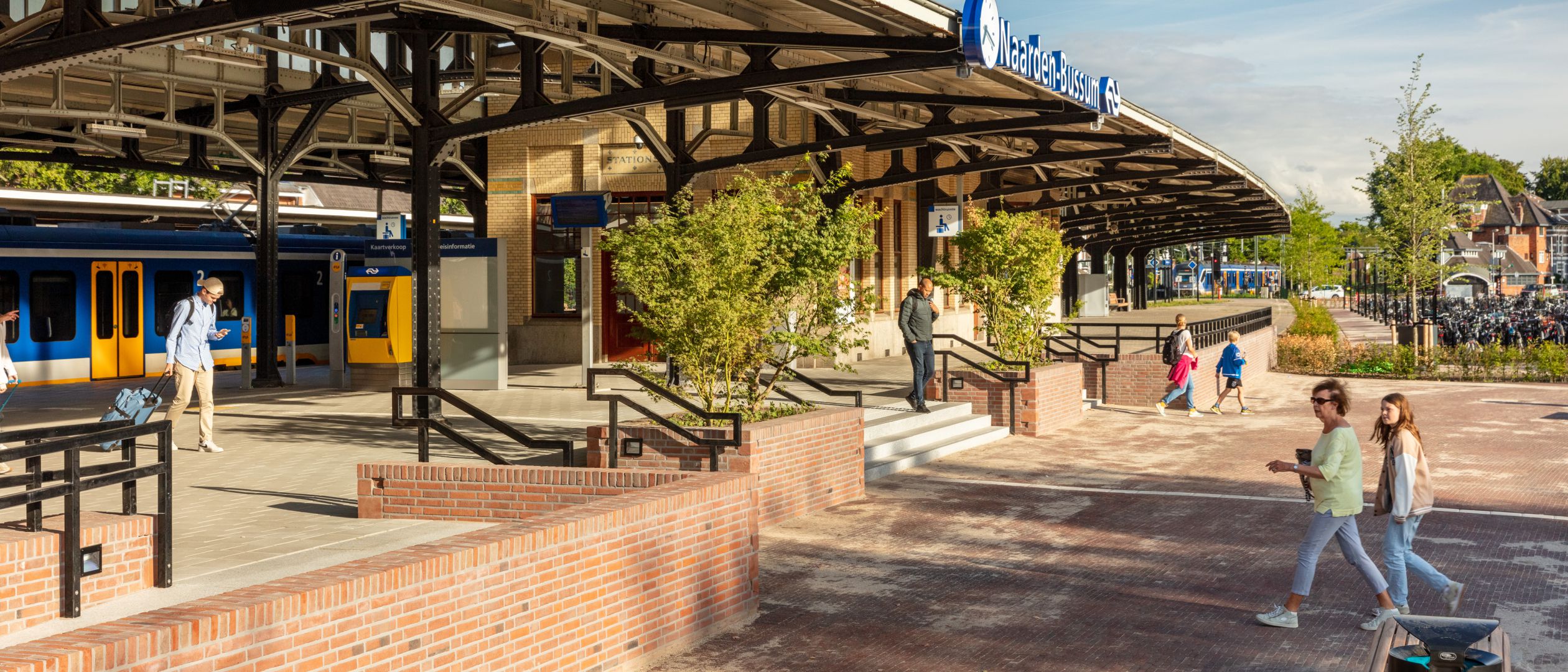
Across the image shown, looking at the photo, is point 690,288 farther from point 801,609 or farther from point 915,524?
point 801,609

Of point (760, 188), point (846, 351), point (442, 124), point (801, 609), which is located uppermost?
point (442, 124)

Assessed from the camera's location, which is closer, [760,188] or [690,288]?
[690,288]

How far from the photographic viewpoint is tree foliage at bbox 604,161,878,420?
1082 centimetres

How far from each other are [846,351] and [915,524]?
1.62 m

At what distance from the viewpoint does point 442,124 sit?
15875 millimetres

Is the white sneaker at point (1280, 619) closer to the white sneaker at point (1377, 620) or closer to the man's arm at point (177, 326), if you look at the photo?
the white sneaker at point (1377, 620)

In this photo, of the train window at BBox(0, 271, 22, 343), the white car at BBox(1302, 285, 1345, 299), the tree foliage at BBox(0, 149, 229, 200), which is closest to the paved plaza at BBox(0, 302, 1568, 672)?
the train window at BBox(0, 271, 22, 343)

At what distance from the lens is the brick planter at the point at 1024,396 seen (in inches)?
677

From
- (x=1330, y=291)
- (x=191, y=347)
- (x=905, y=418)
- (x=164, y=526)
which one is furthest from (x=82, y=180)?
(x=1330, y=291)

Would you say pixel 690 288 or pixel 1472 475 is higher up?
pixel 690 288

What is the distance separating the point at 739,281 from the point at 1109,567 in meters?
3.65

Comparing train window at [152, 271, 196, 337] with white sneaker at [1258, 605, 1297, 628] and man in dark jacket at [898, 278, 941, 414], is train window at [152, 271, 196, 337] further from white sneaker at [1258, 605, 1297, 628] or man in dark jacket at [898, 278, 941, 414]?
white sneaker at [1258, 605, 1297, 628]

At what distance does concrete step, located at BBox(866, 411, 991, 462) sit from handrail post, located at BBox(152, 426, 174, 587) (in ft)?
25.1

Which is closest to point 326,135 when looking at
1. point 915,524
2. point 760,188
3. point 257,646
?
point 760,188
